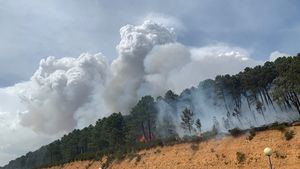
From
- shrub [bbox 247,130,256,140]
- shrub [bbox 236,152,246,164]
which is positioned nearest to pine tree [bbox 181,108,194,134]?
shrub [bbox 247,130,256,140]

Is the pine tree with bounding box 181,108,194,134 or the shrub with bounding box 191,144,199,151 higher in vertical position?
the pine tree with bounding box 181,108,194,134

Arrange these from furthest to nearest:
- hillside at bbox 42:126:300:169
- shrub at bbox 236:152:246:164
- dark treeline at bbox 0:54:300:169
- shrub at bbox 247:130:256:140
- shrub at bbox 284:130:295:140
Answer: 1. dark treeline at bbox 0:54:300:169
2. shrub at bbox 247:130:256:140
3. shrub at bbox 236:152:246:164
4. shrub at bbox 284:130:295:140
5. hillside at bbox 42:126:300:169

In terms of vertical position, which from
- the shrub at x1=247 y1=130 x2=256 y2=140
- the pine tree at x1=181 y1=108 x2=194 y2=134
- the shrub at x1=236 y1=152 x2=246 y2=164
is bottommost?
the shrub at x1=236 y1=152 x2=246 y2=164

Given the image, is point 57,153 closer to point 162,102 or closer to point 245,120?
point 162,102

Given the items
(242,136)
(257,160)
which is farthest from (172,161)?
(257,160)

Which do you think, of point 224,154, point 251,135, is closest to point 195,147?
point 224,154

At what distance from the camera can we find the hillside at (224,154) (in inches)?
1935

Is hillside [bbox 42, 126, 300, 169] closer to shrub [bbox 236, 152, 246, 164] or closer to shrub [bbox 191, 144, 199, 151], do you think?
shrub [bbox 191, 144, 199, 151]

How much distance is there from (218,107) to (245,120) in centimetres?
1079

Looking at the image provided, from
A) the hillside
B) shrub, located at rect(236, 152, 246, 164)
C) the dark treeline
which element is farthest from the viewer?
the dark treeline

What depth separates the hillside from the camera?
161 feet

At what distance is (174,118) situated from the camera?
107750 mm

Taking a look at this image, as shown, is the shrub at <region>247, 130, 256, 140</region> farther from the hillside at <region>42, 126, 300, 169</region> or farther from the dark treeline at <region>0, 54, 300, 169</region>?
the dark treeline at <region>0, 54, 300, 169</region>

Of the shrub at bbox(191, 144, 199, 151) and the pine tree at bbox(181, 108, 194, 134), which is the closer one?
the shrub at bbox(191, 144, 199, 151)
